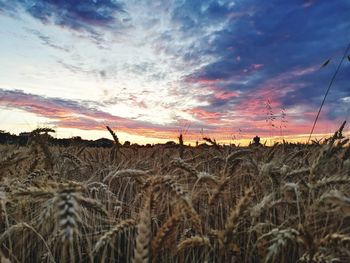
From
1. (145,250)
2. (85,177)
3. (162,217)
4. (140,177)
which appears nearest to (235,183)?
(162,217)

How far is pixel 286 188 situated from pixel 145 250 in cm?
111

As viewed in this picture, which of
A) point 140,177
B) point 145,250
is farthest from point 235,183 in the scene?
point 145,250

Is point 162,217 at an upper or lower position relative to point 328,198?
lower

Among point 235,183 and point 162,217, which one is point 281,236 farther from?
point 235,183

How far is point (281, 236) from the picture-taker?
1609mm

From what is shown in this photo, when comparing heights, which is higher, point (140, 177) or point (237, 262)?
point (140, 177)

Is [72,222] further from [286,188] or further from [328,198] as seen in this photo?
[286,188]

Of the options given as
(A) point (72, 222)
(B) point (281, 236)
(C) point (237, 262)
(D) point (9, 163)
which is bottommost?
(C) point (237, 262)

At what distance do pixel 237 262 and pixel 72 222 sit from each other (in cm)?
124

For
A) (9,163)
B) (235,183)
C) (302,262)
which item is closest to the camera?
(302,262)

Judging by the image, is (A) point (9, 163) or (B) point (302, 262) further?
(A) point (9, 163)

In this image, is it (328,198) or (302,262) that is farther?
(302,262)

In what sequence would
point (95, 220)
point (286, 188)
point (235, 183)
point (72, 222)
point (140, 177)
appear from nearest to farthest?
point (72, 222)
point (286, 188)
point (140, 177)
point (95, 220)
point (235, 183)

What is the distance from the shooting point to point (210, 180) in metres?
2.27
